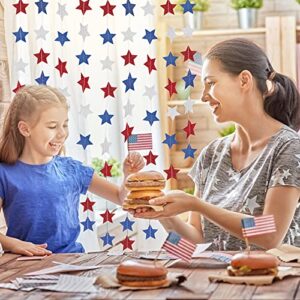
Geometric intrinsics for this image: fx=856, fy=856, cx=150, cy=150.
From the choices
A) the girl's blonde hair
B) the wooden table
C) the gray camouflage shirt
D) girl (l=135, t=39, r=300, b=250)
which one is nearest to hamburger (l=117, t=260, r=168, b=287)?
the wooden table

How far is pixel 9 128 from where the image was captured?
3.27 m

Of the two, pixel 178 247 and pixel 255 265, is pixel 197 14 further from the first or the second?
pixel 255 265

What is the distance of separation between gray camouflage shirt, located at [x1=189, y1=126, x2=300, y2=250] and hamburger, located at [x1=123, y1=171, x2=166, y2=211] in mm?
392

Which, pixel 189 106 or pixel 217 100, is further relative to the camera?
pixel 189 106

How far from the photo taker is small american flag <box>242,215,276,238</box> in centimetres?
239

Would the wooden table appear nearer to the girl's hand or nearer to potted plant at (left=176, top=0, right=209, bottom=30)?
the girl's hand

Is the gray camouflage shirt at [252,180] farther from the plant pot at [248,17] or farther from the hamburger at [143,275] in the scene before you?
the plant pot at [248,17]

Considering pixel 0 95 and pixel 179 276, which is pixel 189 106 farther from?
pixel 179 276

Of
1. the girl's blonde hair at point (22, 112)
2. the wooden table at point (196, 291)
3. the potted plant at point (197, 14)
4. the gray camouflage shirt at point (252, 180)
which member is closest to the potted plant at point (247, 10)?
the potted plant at point (197, 14)

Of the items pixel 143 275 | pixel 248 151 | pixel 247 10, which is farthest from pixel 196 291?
pixel 247 10

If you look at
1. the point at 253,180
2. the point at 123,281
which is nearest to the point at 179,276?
the point at 123,281

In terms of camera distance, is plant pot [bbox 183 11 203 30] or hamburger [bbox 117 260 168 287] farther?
plant pot [bbox 183 11 203 30]

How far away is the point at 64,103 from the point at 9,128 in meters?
0.23

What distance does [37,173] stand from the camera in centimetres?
320
